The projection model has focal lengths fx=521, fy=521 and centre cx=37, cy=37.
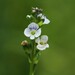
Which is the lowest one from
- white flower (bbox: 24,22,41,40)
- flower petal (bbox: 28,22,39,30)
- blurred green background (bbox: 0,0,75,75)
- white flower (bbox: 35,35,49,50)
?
blurred green background (bbox: 0,0,75,75)

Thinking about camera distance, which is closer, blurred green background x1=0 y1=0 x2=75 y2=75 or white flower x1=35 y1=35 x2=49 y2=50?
white flower x1=35 y1=35 x2=49 y2=50

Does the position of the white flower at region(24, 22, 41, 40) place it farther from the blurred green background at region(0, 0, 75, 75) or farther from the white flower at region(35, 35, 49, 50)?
the blurred green background at region(0, 0, 75, 75)

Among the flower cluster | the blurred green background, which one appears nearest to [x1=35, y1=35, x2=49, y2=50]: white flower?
the flower cluster

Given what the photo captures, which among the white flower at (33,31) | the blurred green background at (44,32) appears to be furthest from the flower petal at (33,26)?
the blurred green background at (44,32)

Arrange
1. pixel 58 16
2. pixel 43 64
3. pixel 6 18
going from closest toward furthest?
pixel 43 64 < pixel 6 18 < pixel 58 16

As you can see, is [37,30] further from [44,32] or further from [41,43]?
[44,32]

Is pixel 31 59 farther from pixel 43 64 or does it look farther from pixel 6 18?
pixel 6 18

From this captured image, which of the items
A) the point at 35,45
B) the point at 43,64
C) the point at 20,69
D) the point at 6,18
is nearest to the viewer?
the point at 35,45

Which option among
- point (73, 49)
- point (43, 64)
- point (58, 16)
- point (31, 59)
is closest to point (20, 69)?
point (43, 64)
